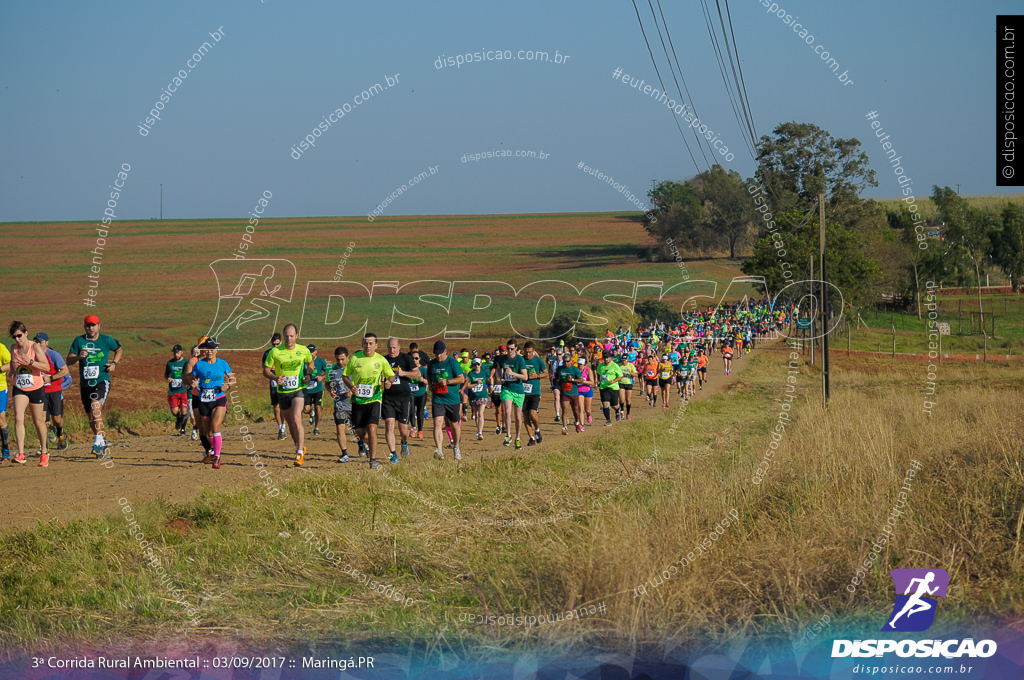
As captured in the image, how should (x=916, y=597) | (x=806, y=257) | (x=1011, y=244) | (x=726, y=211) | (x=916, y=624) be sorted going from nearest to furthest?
(x=916, y=624) → (x=916, y=597) → (x=806, y=257) → (x=1011, y=244) → (x=726, y=211)

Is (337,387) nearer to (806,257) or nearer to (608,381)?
(608,381)

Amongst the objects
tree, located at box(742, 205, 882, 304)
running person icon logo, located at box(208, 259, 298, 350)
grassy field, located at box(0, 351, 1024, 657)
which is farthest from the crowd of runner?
running person icon logo, located at box(208, 259, 298, 350)

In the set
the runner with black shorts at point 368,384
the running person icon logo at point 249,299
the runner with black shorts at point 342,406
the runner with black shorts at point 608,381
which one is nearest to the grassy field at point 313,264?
the running person icon logo at point 249,299

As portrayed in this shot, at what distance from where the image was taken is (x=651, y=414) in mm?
20562

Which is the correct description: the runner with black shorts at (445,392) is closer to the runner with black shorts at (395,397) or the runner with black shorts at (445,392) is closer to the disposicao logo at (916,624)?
the runner with black shorts at (395,397)

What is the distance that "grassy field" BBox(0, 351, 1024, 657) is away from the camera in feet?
21.2

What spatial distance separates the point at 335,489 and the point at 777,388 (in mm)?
22163

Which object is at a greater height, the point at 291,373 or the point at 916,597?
the point at 291,373

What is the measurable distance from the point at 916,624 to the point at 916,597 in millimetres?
327

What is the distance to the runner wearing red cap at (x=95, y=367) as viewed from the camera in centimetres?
1314

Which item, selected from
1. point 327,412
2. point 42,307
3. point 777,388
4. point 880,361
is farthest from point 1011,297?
point 42,307

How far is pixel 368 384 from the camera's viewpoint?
11523 millimetres

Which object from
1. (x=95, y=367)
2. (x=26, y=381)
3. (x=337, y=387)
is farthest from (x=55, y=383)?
(x=337, y=387)

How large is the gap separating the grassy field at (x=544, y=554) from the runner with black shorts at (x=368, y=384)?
30.4 inches
